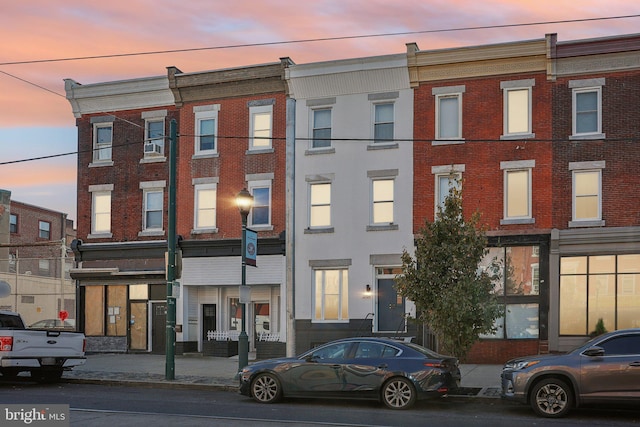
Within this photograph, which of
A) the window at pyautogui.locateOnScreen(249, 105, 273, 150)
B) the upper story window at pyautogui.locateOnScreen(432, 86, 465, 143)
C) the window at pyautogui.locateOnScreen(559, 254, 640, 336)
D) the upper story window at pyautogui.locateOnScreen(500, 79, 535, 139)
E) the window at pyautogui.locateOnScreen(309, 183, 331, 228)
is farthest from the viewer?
the window at pyautogui.locateOnScreen(249, 105, 273, 150)

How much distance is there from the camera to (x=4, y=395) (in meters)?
17.7

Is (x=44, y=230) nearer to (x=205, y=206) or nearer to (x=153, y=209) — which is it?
(x=153, y=209)

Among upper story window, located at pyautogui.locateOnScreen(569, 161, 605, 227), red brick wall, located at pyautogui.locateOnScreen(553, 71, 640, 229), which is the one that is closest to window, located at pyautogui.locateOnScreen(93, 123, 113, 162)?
red brick wall, located at pyautogui.locateOnScreen(553, 71, 640, 229)

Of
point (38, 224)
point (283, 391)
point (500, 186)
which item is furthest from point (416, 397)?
point (38, 224)

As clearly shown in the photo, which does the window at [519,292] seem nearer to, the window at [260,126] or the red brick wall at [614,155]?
the red brick wall at [614,155]

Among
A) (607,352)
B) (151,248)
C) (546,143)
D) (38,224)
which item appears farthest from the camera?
(38,224)

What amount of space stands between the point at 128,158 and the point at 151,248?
12.1 ft

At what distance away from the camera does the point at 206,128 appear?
30.3m

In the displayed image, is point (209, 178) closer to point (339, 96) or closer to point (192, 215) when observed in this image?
point (192, 215)

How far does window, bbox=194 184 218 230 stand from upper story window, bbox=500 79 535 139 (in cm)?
1081

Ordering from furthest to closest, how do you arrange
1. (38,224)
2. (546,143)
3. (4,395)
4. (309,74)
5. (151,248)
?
1. (38,224)
2. (151,248)
3. (309,74)
4. (546,143)
5. (4,395)

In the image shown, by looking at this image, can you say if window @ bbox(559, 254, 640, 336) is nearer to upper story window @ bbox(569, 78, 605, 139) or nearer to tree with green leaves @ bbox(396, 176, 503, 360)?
upper story window @ bbox(569, 78, 605, 139)

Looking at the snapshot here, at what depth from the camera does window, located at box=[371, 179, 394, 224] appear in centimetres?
2770

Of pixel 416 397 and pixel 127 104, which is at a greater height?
pixel 127 104
